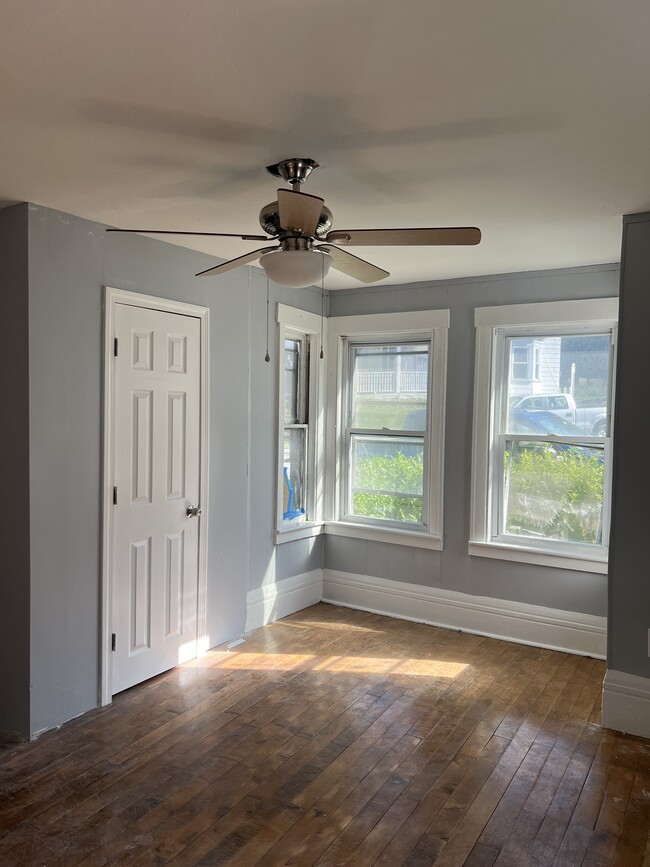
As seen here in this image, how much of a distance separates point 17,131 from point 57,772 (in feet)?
8.15

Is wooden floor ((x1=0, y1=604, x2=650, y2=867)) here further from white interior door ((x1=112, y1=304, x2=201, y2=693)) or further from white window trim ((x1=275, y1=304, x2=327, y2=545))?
white window trim ((x1=275, y1=304, x2=327, y2=545))

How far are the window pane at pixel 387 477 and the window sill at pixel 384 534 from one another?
13 cm

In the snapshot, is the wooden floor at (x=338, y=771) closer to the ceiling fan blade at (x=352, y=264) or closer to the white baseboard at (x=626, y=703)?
the white baseboard at (x=626, y=703)

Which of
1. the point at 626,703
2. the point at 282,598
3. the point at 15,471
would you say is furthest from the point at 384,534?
the point at 15,471

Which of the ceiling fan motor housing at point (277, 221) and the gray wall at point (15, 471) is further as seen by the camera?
the gray wall at point (15, 471)

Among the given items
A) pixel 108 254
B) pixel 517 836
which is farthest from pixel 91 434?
pixel 517 836

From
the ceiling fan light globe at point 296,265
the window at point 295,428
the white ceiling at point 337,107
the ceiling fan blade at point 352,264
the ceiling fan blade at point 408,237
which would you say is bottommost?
the window at point 295,428

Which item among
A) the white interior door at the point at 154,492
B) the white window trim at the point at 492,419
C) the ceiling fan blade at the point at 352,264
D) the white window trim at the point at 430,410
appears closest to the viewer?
the ceiling fan blade at the point at 352,264

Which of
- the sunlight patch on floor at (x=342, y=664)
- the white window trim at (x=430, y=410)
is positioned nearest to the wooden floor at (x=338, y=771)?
the sunlight patch on floor at (x=342, y=664)

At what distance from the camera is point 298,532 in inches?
194

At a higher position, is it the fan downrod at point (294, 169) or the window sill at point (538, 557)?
the fan downrod at point (294, 169)

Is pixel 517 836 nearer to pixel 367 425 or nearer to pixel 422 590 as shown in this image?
pixel 422 590

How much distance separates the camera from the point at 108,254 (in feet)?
11.1

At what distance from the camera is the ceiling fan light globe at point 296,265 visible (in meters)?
2.25
